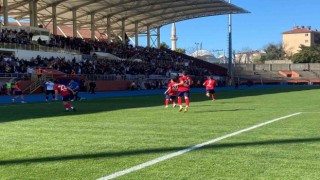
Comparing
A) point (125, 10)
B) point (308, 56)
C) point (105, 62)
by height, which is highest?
point (125, 10)

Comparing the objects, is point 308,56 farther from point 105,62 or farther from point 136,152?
point 136,152

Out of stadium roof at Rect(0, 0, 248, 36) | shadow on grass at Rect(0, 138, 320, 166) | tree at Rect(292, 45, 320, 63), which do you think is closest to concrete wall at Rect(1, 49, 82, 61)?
stadium roof at Rect(0, 0, 248, 36)

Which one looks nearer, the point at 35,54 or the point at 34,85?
the point at 34,85

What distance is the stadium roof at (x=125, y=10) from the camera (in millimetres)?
61938

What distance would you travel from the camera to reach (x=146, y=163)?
743 cm

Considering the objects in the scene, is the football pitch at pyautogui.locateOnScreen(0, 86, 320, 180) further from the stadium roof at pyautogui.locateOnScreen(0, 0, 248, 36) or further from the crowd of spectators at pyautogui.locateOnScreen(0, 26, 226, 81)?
the stadium roof at pyautogui.locateOnScreen(0, 0, 248, 36)

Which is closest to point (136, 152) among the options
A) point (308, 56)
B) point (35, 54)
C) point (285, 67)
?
point (35, 54)

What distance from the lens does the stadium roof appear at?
203 feet

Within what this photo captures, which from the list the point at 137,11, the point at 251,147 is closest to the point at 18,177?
the point at 251,147

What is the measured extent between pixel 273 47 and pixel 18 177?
13922 centimetres

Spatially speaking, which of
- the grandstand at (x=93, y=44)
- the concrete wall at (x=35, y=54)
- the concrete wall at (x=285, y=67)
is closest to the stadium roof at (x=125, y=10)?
the grandstand at (x=93, y=44)

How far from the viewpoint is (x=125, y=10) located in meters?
68.0

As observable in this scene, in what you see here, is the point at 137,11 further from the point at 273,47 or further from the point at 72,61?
the point at 273,47

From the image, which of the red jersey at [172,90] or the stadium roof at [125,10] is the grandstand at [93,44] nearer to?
the stadium roof at [125,10]
